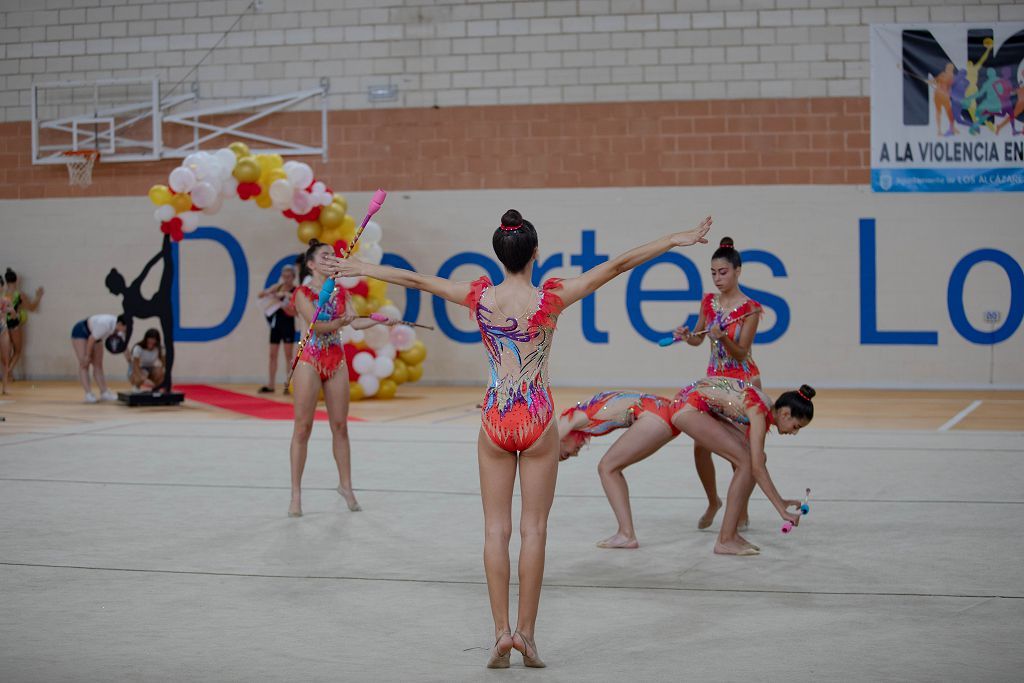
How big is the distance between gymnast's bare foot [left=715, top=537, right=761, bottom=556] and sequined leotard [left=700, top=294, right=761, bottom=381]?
47.5 inches

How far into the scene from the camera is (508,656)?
13.4 ft

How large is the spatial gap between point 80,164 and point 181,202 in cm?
393

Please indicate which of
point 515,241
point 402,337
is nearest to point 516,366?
point 515,241

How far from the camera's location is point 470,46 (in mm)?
16609

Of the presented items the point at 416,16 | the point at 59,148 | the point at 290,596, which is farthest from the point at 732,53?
the point at 290,596

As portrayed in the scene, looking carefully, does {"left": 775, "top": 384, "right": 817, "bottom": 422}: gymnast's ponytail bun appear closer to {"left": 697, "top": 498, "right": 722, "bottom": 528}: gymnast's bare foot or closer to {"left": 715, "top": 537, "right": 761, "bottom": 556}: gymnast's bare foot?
{"left": 715, "top": 537, "right": 761, "bottom": 556}: gymnast's bare foot

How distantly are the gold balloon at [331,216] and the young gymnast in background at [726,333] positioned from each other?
859 centimetres

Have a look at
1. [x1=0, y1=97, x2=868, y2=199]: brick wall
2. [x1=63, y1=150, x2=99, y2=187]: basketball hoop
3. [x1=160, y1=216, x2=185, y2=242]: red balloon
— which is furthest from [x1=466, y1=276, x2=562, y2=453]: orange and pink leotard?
[x1=63, y1=150, x2=99, y2=187]: basketball hoop

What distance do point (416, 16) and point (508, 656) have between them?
1407 cm

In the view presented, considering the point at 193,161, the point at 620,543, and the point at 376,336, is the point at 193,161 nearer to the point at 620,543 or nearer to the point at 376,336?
the point at 376,336

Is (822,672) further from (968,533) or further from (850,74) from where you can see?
(850,74)

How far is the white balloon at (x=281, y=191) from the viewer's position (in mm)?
14133

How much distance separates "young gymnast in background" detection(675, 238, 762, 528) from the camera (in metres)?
6.68

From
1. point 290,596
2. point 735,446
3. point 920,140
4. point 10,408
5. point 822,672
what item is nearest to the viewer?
point 822,672
